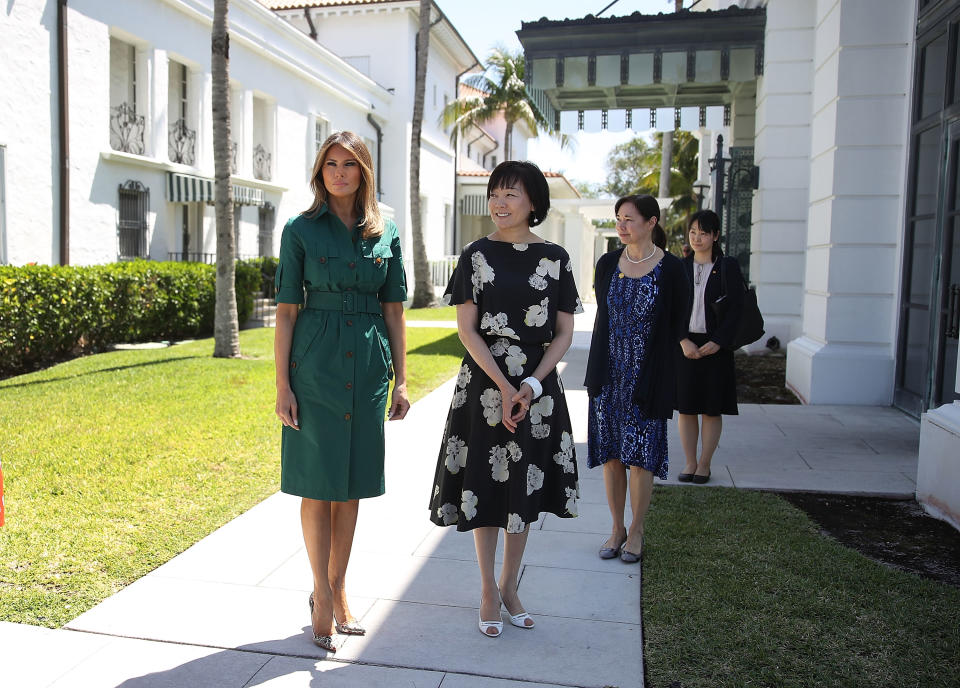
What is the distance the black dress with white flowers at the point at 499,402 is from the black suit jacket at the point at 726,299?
8.04 ft

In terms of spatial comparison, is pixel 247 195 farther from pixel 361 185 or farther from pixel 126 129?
pixel 361 185

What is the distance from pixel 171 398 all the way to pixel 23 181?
20.8 ft

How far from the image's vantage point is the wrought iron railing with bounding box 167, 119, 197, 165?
16.8 meters

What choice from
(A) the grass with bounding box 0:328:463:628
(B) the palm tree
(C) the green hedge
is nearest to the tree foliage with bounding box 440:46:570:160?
Result: (B) the palm tree

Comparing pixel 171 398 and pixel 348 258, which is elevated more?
pixel 348 258

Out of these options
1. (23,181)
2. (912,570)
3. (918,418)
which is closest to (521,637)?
(912,570)

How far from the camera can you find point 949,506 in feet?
15.8

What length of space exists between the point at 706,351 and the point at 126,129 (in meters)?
13.1

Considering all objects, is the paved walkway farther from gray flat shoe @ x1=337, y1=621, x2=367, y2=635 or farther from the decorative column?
the decorative column

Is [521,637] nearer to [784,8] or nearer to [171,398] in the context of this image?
[171,398]

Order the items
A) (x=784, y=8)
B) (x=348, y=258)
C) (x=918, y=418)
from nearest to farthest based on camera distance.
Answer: (x=348, y=258), (x=918, y=418), (x=784, y=8)

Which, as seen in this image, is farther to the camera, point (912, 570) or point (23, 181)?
point (23, 181)

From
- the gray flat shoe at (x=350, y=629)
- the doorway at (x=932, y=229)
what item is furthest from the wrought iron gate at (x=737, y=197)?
the gray flat shoe at (x=350, y=629)

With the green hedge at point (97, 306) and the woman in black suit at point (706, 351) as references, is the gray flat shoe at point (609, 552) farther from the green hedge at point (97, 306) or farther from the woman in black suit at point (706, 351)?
the green hedge at point (97, 306)
